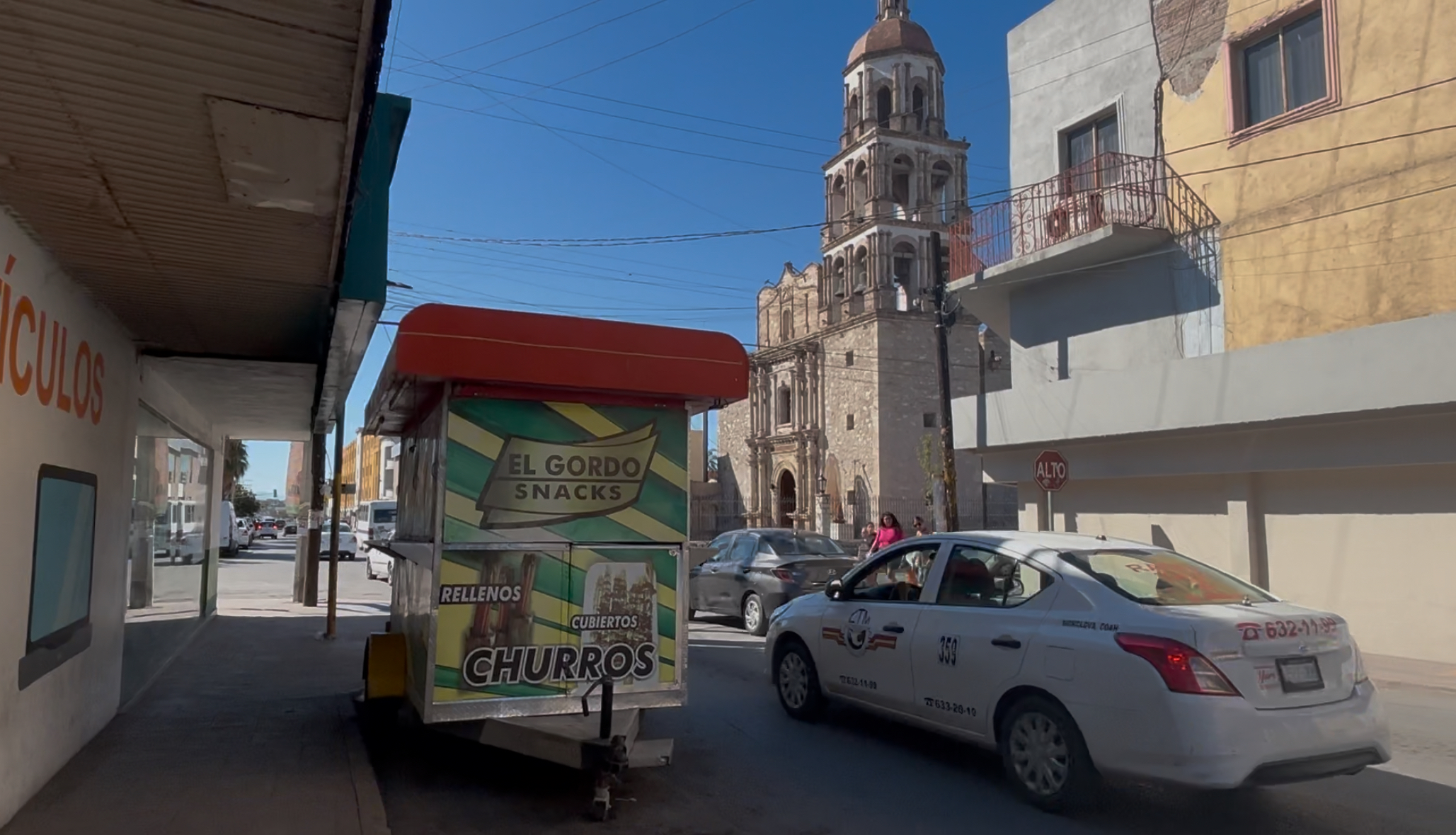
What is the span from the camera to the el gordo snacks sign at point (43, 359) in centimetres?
511

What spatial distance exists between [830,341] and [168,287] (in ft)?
138

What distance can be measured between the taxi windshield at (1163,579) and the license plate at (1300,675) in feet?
1.82

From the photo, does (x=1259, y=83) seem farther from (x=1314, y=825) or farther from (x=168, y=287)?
(x=168, y=287)

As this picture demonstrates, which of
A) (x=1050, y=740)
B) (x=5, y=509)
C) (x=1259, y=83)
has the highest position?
(x=1259, y=83)

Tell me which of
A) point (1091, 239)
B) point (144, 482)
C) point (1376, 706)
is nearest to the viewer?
point (1376, 706)

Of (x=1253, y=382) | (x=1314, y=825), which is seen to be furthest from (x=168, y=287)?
(x=1253, y=382)

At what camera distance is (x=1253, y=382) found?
13102 mm

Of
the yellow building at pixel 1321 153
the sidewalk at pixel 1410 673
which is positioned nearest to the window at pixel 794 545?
the yellow building at pixel 1321 153

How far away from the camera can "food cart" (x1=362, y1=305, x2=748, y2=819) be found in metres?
5.64

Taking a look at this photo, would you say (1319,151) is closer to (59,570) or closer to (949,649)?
(949,649)

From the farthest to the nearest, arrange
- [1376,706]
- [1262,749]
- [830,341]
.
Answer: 1. [830,341]
2. [1376,706]
3. [1262,749]

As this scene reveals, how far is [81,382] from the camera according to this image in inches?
259

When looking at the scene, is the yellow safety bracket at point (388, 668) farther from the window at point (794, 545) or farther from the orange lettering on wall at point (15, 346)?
the window at point (794, 545)

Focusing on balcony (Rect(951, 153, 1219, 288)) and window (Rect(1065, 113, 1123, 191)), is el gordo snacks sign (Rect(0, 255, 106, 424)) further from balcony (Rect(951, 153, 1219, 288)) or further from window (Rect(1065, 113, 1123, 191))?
window (Rect(1065, 113, 1123, 191))
